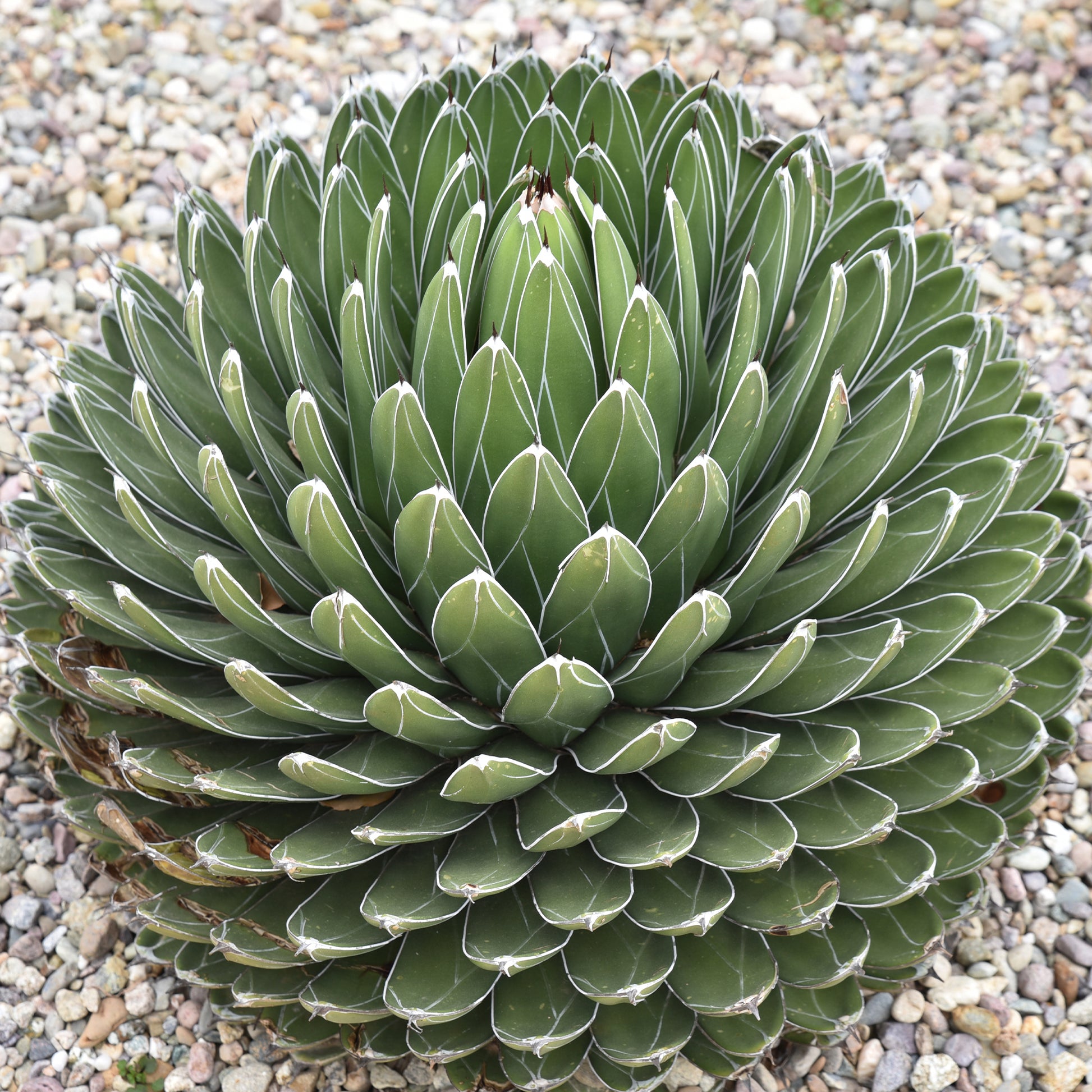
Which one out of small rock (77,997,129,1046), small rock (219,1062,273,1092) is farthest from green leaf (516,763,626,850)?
small rock (77,997,129,1046)

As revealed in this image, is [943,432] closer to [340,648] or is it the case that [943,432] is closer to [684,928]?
[684,928]

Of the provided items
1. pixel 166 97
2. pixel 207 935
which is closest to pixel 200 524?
pixel 207 935

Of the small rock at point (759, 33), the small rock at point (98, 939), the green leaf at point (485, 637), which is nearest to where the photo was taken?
the green leaf at point (485, 637)

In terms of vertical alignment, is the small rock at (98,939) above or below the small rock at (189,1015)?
above

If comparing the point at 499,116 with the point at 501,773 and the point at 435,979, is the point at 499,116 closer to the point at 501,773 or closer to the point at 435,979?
the point at 501,773

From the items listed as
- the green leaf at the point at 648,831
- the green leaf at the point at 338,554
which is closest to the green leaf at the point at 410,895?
the green leaf at the point at 648,831

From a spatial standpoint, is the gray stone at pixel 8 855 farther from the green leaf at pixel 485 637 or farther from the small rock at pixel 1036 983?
the small rock at pixel 1036 983

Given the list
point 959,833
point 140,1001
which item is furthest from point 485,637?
point 140,1001
